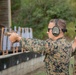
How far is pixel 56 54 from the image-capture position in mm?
3469

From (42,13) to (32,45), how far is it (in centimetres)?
2872

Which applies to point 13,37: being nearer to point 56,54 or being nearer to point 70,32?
point 56,54

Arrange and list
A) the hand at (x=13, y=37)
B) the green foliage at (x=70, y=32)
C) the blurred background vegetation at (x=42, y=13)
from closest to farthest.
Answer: the hand at (x=13, y=37) < the blurred background vegetation at (x=42, y=13) < the green foliage at (x=70, y=32)

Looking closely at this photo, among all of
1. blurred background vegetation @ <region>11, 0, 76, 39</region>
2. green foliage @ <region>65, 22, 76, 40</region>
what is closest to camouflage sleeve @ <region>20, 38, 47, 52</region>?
blurred background vegetation @ <region>11, 0, 76, 39</region>

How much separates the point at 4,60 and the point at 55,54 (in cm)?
699

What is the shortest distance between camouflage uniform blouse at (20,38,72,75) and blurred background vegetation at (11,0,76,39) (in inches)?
1062

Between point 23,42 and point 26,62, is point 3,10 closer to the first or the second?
point 26,62

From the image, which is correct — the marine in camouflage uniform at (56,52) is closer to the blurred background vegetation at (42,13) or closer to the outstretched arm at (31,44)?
the outstretched arm at (31,44)

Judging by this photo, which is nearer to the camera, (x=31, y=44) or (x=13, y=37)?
(x=13, y=37)

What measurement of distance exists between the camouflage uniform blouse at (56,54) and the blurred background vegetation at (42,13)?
27.0 m

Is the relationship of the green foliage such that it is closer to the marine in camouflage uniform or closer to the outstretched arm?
the marine in camouflage uniform

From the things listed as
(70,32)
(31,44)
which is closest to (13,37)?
(31,44)

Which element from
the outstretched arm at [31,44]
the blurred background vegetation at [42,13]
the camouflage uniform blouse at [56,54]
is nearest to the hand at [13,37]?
the outstretched arm at [31,44]

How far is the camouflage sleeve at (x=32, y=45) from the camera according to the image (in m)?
3.23
